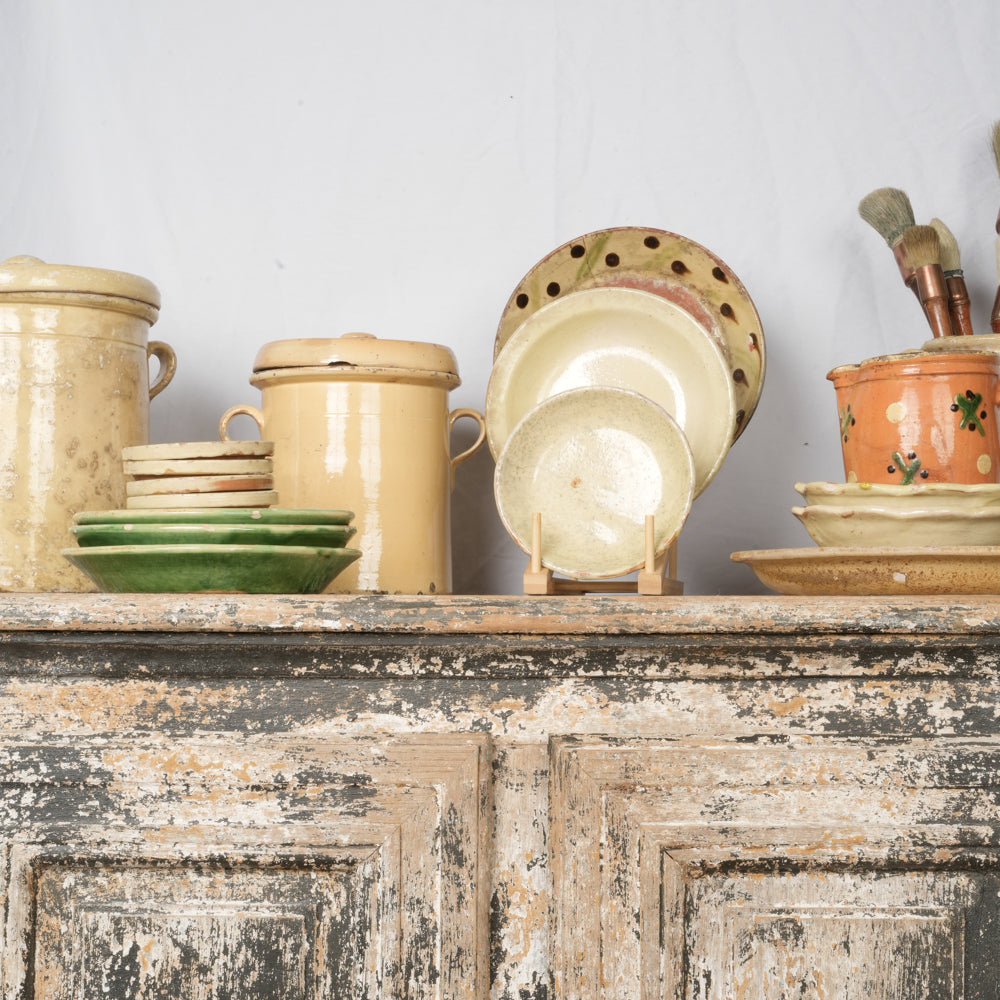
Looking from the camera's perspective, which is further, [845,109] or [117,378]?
[845,109]

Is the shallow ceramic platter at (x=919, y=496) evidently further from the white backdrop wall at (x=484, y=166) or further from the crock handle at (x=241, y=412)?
the crock handle at (x=241, y=412)

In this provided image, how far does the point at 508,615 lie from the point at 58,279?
0.52 m

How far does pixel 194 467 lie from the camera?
868 millimetres

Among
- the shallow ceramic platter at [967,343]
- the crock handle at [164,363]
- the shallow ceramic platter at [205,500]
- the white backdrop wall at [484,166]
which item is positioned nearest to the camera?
the shallow ceramic platter at [205,500]

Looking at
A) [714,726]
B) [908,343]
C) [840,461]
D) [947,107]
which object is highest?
[947,107]

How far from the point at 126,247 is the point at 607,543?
2.40 ft

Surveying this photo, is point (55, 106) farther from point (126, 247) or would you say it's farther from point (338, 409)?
point (338, 409)

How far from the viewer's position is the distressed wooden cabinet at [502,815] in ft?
2.50

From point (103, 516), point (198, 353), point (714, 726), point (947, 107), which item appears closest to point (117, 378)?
point (103, 516)

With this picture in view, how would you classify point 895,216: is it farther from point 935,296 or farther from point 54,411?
point 54,411

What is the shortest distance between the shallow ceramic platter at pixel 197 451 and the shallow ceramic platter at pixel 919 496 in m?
0.47

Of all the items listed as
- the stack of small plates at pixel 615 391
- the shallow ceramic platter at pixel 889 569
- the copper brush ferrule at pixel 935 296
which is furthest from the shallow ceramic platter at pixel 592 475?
the copper brush ferrule at pixel 935 296

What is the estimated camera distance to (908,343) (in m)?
1.23

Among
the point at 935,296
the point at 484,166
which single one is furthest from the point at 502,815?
the point at 484,166
